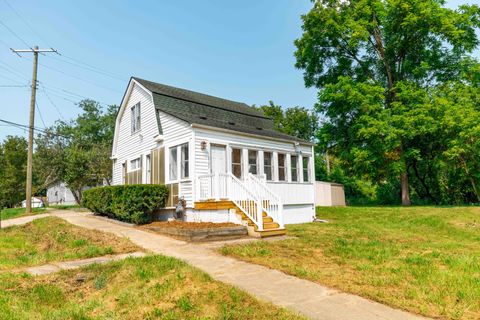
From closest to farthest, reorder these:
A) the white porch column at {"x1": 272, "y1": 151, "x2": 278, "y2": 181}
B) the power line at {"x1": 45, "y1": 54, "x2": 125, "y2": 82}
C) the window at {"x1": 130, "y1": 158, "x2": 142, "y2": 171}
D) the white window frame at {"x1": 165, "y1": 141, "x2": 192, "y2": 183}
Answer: the white window frame at {"x1": 165, "y1": 141, "x2": 192, "y2": 183}, the white porch column at {"x1": 272, "y1": 151, "x2": 278, "y2": 181}, the window at {"x1": 130, "y1": 158, "x2": 142, "y2": 171}, the power line at {"x1": 45, "y1": 54, "x2": 125, "y2": 82}

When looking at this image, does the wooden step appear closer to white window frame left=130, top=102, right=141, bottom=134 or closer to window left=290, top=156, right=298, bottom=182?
window left=290, top=156, right=298, bottom=182

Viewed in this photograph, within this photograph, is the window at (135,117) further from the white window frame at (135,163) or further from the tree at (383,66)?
the tree at (383,66)

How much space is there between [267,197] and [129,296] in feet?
23.8

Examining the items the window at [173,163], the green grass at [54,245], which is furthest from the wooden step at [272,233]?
the window at [173,163]

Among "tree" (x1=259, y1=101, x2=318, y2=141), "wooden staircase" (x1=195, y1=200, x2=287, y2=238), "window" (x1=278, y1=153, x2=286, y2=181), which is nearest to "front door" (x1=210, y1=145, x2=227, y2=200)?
"wooden staircase" (x1=195, y1=200, x2=287, y2=238)

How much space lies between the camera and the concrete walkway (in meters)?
3.79

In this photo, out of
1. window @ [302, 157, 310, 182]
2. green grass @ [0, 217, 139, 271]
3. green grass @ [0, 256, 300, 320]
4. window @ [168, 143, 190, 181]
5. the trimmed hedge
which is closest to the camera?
green grass @ [0, 256, 300, 320]

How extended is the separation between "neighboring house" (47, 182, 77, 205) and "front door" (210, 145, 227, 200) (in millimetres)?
41983

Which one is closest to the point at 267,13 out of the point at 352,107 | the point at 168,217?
the point at 352,107

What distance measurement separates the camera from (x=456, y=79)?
2105cm

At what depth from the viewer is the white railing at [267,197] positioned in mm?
10459

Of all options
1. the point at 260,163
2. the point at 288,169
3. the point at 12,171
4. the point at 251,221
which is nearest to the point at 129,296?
the point at 251,221

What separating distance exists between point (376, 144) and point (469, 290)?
1614 centimetres

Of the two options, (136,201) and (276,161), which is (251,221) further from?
(276,161)
